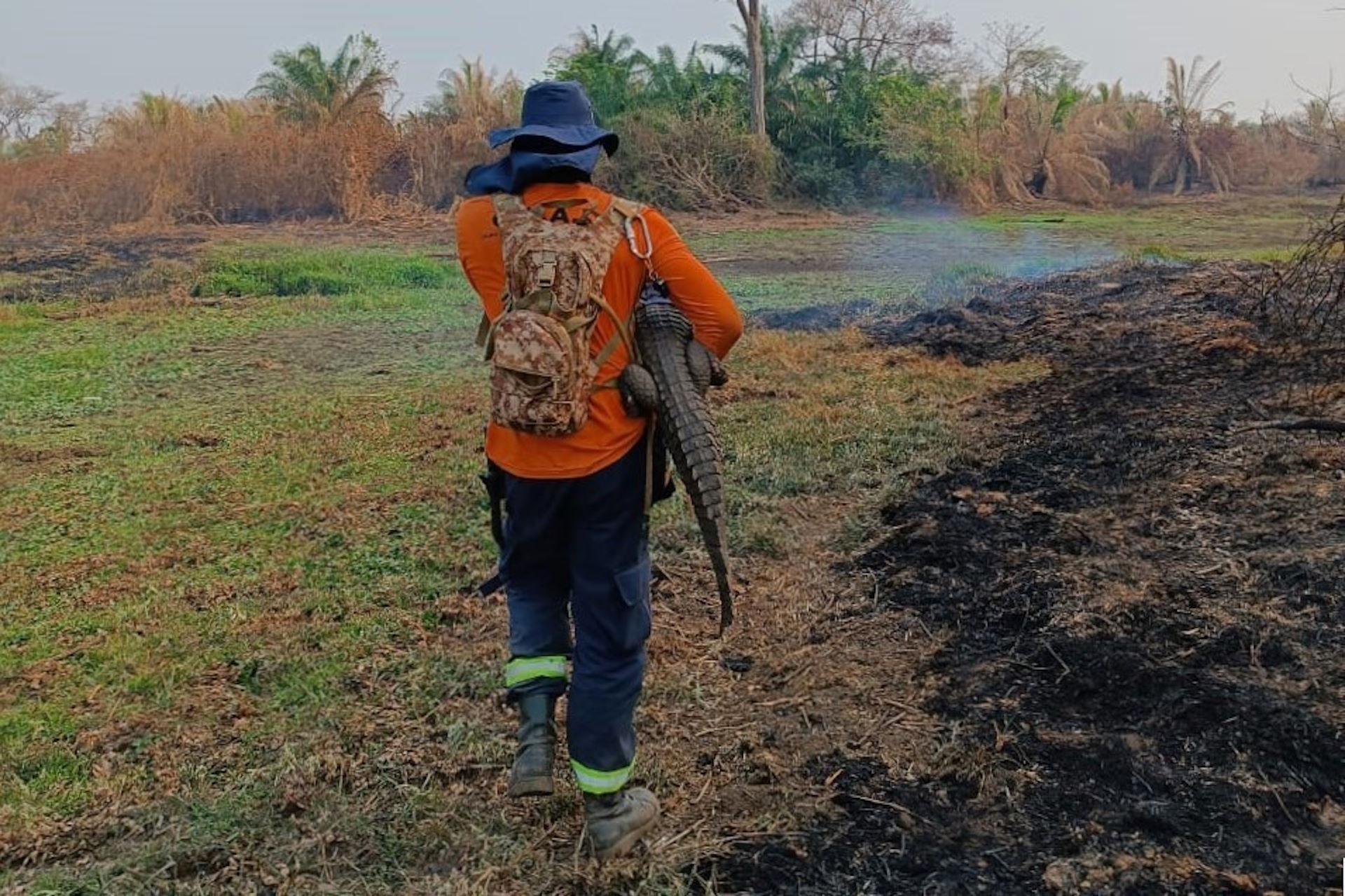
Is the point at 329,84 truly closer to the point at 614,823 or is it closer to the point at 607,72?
the point at 607,72

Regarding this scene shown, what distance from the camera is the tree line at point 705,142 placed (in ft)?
69.5

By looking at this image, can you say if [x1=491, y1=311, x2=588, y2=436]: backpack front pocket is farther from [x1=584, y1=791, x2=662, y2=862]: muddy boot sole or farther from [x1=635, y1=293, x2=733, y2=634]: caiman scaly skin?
[x1=584, y1=791, x2=662, y2=862]: muddy boot sole

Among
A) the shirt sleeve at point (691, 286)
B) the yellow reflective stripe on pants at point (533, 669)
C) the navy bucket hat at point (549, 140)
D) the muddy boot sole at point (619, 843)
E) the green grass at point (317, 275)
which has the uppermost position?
the navy bucket hat at point (549, 140)

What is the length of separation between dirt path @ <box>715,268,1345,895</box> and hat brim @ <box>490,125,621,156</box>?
1.59 m

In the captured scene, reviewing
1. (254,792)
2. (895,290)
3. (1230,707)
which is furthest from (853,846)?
(895,290)

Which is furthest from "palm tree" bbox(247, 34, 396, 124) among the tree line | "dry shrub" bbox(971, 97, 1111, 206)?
"dry shrub" bbox(971, 97, 1111, 206)

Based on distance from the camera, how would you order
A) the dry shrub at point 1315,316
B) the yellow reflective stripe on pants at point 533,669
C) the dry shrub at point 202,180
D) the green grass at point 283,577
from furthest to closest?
the dry shrub at point 202,180, the dry shrub at point 1315,316, the green grass at point 283,577, the yellow reflective stripe on pants at point 533,669

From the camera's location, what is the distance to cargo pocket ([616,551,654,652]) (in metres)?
2.42

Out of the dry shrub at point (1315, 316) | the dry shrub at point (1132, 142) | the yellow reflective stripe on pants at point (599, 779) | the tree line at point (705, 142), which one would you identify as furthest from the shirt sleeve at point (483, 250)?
the dry shrub at point (1132, 142)

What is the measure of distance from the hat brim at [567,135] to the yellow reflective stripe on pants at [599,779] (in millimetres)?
1350

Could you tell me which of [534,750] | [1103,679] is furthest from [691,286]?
[1103,679]

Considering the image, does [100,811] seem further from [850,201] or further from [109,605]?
[850,201]

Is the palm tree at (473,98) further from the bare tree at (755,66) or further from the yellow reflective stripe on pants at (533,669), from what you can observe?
the yellow reflective stripe on pants at (533,669)

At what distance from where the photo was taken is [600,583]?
2.44 m
